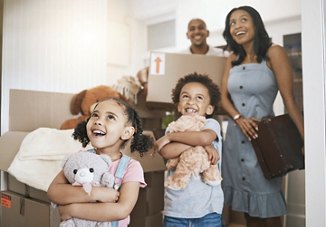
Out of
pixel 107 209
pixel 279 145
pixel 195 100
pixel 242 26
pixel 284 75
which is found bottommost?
pixel 107 209

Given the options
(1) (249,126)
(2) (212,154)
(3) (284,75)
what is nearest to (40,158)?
(2) (212,154)

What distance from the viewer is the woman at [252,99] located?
3.95 ft

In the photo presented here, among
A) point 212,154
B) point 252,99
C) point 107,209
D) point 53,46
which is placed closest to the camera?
point 107,209

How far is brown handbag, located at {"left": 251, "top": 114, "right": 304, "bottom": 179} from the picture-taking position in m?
1.15

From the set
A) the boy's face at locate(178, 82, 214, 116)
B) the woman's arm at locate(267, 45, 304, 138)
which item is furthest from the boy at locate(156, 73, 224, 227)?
the woman's arm at locate(267, 45, 304, 138)

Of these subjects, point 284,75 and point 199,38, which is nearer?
point 284,75

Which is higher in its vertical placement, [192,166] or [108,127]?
[108,127]

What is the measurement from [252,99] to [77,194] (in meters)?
0.75

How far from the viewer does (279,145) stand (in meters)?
1.15

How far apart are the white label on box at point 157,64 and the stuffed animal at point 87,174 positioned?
69 cm

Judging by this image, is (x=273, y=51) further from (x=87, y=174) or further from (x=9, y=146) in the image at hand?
(x=9, y=146)

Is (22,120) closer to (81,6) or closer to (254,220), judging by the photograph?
(81,6)

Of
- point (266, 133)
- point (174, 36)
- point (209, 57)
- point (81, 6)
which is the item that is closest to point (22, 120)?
point (81, 6)

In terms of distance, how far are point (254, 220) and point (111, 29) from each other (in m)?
1.56
